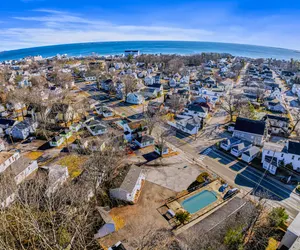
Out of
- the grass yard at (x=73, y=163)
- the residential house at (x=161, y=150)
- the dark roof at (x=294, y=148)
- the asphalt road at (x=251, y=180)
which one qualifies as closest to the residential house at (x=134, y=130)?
the residential house at (x=161, y=150)

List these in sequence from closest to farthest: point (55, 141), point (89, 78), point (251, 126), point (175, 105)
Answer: point (55, 141), point (251, 126), point (175, 105), point (89, 78)

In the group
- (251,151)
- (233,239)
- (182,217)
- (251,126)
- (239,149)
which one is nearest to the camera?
(233,239)

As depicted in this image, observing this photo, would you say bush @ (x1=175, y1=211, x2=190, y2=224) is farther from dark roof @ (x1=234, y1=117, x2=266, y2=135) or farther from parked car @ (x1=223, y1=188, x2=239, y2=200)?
dark roof @ (x1=234, y1=117, x2=266, y2=135)

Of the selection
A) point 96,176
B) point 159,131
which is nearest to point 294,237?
point 96,176

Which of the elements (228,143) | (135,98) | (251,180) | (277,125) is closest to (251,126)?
(228,143)

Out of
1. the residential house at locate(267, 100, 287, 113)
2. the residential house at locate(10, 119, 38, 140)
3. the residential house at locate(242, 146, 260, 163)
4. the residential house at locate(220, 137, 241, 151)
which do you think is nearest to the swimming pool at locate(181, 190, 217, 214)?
the residential house at locate(242, 146, 260, 163)

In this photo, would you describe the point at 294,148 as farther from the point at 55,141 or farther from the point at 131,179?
the point at 55,141

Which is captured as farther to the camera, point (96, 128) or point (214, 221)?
point (96, 128)

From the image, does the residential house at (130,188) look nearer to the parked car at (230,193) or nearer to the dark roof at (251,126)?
the parked car at (230,193)
